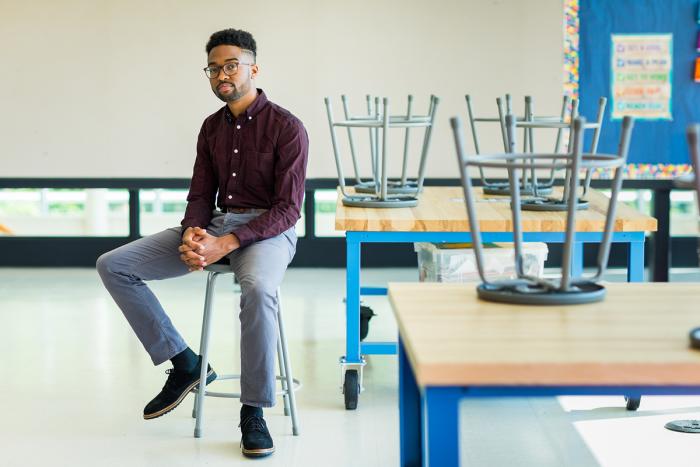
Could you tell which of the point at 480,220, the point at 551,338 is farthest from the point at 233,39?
the point at 551,338

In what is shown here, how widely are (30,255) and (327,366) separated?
304cm

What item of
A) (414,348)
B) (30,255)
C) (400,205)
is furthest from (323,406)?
(30,255)

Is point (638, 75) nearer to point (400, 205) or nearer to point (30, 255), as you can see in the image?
point (400, 205)

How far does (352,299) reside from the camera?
3.38 m

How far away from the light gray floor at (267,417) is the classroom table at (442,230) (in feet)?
0.79

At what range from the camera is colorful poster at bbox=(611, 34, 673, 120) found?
5625 millimetres

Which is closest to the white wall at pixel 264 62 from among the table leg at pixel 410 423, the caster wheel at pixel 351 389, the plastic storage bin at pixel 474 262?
the plastic storage bin at pixel 474 262

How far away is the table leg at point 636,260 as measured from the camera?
3260 millimetres

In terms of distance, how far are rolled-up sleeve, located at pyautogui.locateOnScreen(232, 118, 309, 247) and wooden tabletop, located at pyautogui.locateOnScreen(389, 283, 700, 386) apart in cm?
133

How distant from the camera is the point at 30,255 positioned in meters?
6.40

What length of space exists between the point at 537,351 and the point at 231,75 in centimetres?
213

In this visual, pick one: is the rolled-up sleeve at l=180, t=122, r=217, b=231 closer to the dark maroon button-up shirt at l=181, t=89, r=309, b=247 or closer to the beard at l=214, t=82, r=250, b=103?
the dark maroon button-up shirt at l=181, t=89, r=309, b=247

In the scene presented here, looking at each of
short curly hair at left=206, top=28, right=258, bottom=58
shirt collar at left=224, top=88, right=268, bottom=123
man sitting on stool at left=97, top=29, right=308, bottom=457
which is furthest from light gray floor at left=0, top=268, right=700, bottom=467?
short curly hair at left=206, top=28, right=258, bottom=58

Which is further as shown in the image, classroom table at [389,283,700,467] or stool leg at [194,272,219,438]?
stool leg at [194,272,219,438]
